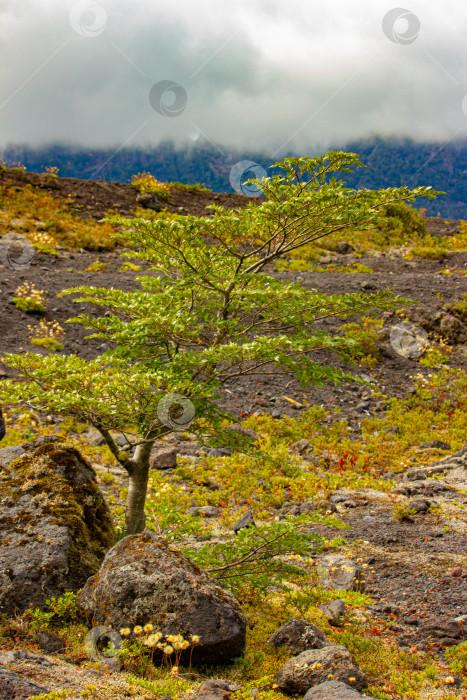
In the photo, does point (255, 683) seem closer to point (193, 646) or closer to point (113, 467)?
point (193, 646)

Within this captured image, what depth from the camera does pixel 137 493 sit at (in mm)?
5723

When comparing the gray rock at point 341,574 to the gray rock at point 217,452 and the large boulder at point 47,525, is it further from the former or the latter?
the gray rock at point 217,452

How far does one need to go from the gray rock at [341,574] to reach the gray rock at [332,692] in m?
2.58

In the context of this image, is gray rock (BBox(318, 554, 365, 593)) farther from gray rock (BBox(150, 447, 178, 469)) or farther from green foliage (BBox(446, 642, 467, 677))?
gray rock (BBox(150, 447, 178, 469))

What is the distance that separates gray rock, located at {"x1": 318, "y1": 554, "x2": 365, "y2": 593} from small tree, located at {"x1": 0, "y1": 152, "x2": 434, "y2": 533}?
2.84 m

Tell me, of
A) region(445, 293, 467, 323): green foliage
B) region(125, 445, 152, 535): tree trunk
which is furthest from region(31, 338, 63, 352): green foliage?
region(445, 293, 467, 323): green foliage

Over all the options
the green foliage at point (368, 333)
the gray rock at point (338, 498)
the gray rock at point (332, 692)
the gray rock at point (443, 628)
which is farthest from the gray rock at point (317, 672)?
the green foliage at point (368, 333)

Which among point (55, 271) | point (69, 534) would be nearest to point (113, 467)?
point (69, 534)

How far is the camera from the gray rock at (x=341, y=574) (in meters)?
6.13

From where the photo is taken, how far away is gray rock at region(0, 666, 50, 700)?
99.4 inches

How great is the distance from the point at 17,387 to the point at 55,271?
17025 millimetres

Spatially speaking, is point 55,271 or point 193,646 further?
point 55,271

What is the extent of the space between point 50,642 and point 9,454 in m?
2.70

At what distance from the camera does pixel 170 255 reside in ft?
16.4
